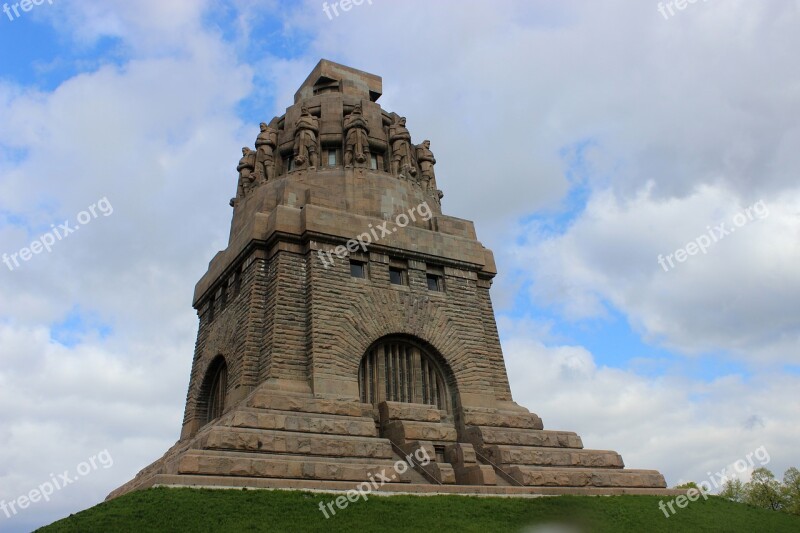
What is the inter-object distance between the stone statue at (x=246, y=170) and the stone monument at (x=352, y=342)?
0.08m

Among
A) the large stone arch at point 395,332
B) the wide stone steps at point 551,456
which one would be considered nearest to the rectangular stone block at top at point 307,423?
the large stone arch at point 395,332

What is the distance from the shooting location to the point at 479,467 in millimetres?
16812

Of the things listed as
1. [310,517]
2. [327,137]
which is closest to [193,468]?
[310,517]

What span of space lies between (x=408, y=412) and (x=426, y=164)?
1174 cm

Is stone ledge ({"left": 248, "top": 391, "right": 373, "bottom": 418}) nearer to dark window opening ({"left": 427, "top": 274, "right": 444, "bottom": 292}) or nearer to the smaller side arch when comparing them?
the smaller side arch

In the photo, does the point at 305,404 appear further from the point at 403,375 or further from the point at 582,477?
the point at 582,477

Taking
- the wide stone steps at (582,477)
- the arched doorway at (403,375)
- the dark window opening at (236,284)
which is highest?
the dark window opening at (236,284)

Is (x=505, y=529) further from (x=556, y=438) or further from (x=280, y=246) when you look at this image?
(x=280, y=246)

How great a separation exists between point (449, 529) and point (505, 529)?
126 centimetres

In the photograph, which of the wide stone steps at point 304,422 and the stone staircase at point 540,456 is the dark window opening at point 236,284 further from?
the stone staircase at point 540,456

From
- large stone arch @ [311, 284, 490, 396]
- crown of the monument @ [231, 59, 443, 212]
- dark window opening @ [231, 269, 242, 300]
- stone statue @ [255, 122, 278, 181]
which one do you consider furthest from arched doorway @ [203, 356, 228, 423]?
stone statue @ [255, 122, 278, 181]

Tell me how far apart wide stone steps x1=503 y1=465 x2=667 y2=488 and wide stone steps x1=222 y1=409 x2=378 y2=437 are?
3.99 m

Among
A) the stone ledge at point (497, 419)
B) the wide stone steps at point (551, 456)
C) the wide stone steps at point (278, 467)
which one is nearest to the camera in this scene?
the wide stone steps at point (278, 467)

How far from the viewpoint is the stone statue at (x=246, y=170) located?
87.2 feet
